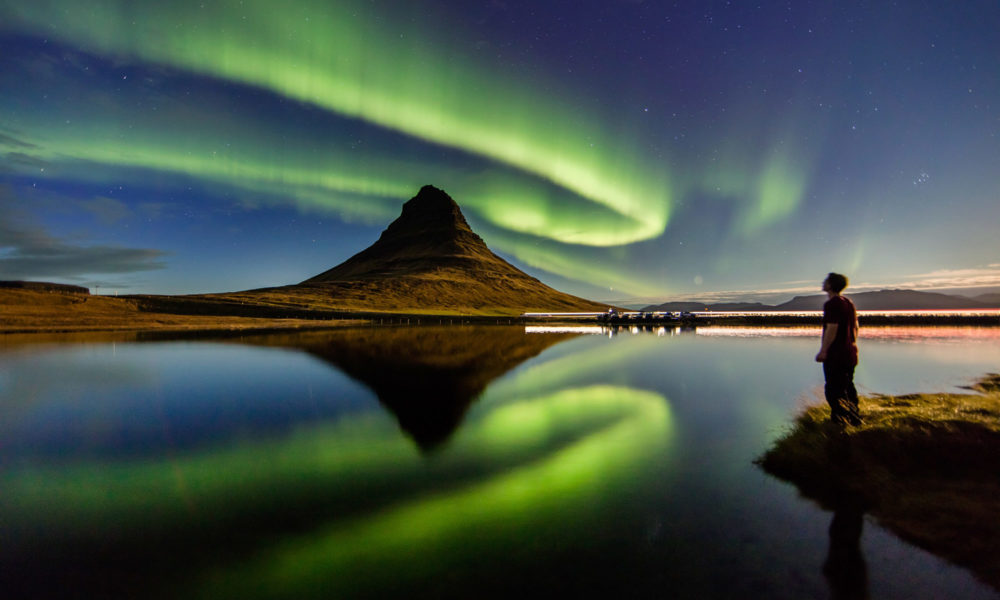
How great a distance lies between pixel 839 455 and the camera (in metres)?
7.73

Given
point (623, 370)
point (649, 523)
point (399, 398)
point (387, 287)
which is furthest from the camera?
point (387, 287)

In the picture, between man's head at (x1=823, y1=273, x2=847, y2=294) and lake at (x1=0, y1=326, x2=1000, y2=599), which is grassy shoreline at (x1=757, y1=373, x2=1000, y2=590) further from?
man's head at (x1=823, y1=273, x2=847, y2=294)

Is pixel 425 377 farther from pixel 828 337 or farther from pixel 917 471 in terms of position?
pixel 917 471

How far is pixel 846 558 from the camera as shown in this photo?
16.0 ft

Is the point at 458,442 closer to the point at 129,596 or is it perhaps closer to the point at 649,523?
the point at 649,523

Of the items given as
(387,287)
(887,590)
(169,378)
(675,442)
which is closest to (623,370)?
(675,442)

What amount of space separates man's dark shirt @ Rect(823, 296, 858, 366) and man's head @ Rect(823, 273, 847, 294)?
0.64ft

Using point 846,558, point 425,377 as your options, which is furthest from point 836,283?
point 425,377

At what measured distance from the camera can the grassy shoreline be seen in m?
5.17

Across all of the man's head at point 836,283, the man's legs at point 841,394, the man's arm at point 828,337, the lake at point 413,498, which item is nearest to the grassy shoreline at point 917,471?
the man's legs at point 841,394

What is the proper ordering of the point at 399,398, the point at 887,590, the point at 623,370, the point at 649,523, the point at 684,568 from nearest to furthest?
1. the point at 887,590
2. the point at 684,568
3. the point at 649,523
4. the point at 399,398
5. the point at 623,370

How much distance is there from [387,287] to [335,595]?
173563 mm

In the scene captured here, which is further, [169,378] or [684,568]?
[169,378]

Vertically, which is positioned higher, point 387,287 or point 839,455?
point 387,287
